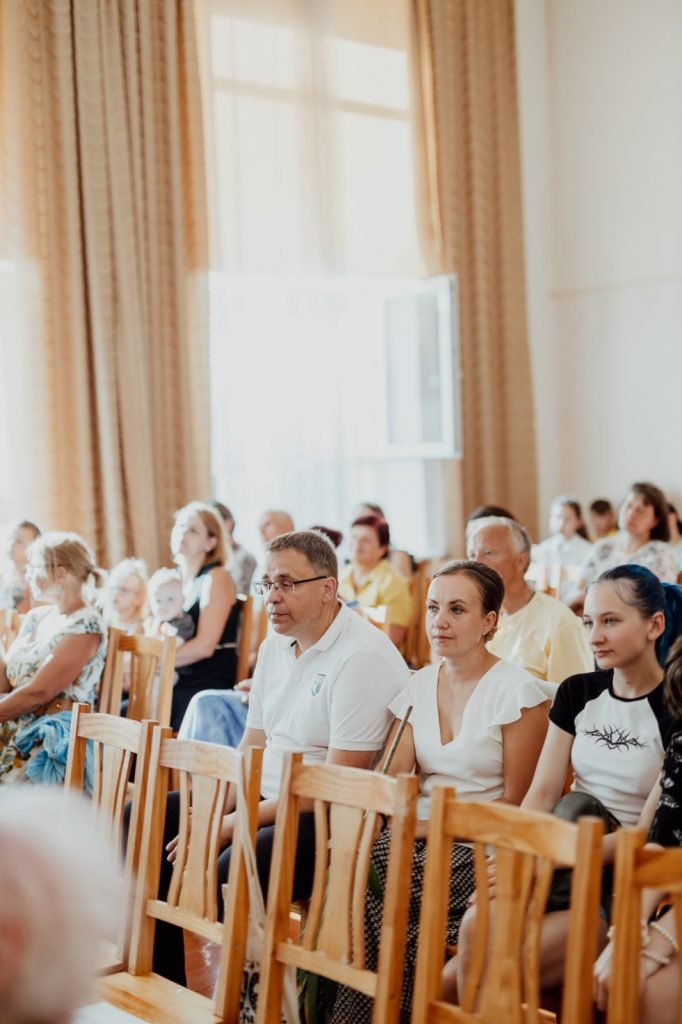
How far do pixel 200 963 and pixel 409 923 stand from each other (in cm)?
109

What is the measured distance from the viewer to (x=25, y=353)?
666 centimetres

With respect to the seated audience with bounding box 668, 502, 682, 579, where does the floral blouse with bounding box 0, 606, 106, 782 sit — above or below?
below

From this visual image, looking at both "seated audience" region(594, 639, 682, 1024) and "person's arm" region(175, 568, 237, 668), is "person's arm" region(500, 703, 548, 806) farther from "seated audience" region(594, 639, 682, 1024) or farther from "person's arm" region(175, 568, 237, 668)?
"person's arm" region(175, 568, 237, 668)

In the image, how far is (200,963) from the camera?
352cm

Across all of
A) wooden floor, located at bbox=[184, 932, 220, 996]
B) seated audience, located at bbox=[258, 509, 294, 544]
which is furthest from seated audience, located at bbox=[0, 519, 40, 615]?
wooden floor, located at bbox=[184, 932, 220, 996]

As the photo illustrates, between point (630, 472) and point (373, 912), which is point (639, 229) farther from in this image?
point (373, 912)

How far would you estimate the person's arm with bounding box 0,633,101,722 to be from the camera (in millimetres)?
3926

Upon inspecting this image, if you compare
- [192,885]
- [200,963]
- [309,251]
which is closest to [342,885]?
[192,885]

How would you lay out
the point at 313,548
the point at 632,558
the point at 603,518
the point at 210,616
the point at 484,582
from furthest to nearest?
the point at 603,518 < the point at 632,558 < the point at 210,616 < the point at 313,548 < the point at 484,582

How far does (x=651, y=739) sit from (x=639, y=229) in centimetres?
668

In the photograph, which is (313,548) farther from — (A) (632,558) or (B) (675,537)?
(B) (675,537)

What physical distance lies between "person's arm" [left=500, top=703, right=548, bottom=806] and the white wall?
5871 millimetres

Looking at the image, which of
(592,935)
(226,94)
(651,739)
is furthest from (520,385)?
(592,935)

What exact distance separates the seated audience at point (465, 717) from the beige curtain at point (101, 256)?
400 cm
